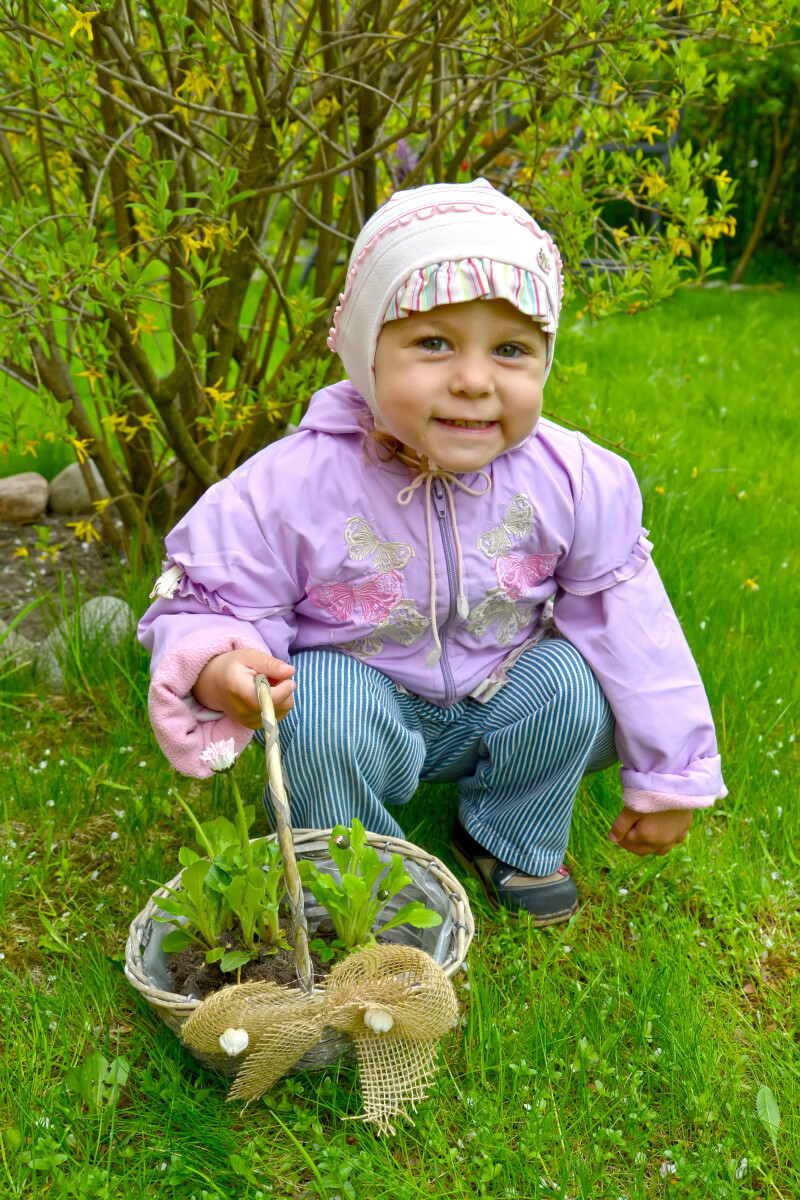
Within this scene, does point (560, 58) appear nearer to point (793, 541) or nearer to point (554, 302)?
point (554, 302)

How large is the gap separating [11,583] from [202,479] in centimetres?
75

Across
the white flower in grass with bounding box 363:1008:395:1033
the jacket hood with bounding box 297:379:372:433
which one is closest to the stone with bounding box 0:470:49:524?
the jacket hood with bounding box 297:379:372:433

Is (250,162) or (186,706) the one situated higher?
(250,162)

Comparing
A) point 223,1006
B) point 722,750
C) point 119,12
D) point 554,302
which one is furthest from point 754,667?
point 119,12

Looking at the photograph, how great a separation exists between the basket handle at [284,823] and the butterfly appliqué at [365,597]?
0.36 m

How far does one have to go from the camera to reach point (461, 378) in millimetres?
1596

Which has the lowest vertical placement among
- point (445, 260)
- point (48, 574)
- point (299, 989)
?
point (48, 574)

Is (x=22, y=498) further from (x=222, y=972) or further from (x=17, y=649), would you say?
(x=222, y=972)

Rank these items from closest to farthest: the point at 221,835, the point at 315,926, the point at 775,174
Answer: the point at 221,835 < the point at 315,926 < the point at 775,174

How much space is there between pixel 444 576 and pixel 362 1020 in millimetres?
721

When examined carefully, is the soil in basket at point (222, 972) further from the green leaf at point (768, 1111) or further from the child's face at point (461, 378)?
the child's face at point (461, 378)

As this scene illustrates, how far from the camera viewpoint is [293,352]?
2.66 m

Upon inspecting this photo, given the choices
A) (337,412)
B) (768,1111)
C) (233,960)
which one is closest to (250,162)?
(337,412)

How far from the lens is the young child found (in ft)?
5.30
